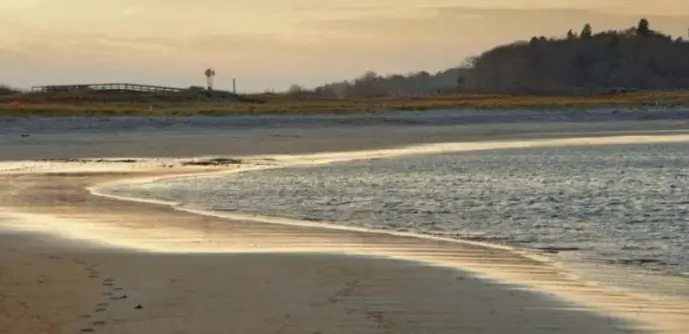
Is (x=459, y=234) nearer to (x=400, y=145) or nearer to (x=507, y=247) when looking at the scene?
(x=507, y=247)

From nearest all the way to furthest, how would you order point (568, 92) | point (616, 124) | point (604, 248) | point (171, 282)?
point (171, 282) < point (604, 248) < point (616, 124) < point (568, 92)

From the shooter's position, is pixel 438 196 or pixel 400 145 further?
pixel 400 145

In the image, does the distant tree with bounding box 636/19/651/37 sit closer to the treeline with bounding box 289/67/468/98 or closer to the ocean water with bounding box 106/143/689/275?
the treeline with bounding box 289/67/468/98

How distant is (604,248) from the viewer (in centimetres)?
1341

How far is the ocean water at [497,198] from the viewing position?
14.3m

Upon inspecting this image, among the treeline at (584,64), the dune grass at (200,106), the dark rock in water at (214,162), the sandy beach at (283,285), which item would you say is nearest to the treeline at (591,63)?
the treeline at (584,64)

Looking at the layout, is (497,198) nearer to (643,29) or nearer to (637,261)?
(637,261)

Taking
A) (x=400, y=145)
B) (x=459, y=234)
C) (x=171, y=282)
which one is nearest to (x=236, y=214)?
(x=459, y=234)

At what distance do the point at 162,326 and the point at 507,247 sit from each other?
614cm

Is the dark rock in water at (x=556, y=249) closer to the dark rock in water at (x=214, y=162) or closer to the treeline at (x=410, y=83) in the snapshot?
the dark rock in water at (x=214, y=162)

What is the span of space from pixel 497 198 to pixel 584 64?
402 feet

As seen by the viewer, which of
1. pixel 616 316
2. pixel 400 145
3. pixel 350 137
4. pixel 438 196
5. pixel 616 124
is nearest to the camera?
pixel 616 316

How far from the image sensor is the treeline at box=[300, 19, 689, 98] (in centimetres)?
13450

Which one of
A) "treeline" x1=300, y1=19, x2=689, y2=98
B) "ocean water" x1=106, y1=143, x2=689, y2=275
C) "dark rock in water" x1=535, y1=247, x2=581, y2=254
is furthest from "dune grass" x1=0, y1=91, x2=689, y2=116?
"treeline" x1=300, y1=19, x2=689, y2=98
